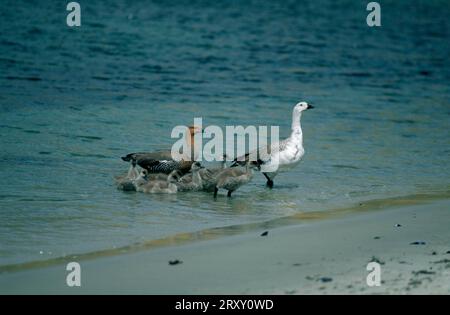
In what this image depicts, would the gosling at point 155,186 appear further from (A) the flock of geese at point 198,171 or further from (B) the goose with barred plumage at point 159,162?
(B) the goose with barred plumage at point 159,162

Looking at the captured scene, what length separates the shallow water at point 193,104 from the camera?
1042 cm

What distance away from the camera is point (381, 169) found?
13.1 metres

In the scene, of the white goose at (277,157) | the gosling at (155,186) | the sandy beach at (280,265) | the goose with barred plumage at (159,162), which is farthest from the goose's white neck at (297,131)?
the sandy beach at (280,265)

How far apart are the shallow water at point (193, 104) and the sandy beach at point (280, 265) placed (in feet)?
2.23

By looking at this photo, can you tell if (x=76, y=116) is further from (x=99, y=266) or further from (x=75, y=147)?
(x=99, y=266)

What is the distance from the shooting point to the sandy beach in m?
7.30

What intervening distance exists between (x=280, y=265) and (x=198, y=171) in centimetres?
401

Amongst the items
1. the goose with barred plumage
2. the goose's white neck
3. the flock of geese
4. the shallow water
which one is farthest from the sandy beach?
the goose's white neck

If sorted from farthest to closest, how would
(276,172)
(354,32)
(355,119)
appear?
(354,32) < (355,119) < (276,172)

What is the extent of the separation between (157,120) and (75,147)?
Result: 269 cm

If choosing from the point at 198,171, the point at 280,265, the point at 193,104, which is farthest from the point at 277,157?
the point at 193,104

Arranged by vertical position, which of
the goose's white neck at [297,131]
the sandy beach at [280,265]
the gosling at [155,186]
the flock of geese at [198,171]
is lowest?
the sandy beach at [280,265]

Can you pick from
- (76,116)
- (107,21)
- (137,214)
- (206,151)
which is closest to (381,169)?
(206,151)

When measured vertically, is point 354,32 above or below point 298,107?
above
